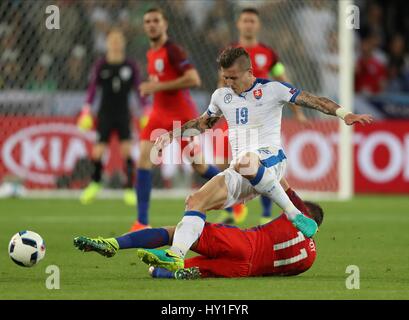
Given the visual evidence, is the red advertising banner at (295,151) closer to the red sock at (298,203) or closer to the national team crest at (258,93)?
the national team crest at (258,93)

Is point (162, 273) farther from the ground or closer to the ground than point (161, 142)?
closer to the ground

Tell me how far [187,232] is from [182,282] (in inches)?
13.7

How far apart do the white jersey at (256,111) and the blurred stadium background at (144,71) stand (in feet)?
26.8

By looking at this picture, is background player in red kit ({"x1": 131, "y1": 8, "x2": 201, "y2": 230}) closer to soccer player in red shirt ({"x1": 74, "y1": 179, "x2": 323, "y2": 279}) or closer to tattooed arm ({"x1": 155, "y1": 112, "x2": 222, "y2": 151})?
tattooed arm ({"x1": 155, "y1": 112, "x2": 222, "y2": 151})

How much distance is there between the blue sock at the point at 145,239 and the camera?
725 centimetres

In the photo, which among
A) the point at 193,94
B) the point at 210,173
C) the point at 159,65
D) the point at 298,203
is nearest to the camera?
the point at 298,203

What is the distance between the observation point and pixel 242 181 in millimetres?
7395

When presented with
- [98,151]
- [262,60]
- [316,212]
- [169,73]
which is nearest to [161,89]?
[169,73]

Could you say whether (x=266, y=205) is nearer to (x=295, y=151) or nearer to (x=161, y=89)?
(x=161, y=89)

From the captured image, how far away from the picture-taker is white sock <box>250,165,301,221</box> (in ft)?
23.8

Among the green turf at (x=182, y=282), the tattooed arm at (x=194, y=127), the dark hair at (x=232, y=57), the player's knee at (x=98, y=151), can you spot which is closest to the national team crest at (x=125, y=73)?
the player's knee at (x=98, y=151)

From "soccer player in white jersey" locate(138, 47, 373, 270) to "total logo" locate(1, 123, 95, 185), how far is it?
8961 mm
